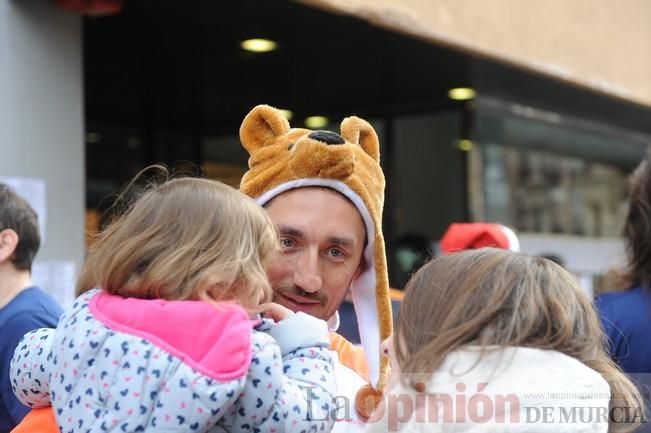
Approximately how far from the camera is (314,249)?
2.43 meters

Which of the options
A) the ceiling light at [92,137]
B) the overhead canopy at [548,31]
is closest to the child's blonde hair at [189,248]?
the overhead canopy at [548,31]

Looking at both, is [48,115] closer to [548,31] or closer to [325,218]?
[325,218]

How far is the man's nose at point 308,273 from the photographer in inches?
93.8

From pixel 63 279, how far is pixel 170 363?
3403mm

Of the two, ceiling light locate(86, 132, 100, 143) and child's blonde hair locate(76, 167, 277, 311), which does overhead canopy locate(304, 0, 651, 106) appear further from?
ceiling light locate(86, 132, 100, 143)

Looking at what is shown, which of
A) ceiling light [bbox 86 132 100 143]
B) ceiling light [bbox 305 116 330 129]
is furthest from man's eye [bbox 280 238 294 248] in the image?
ceiling light [bbox 86 132 100 143]

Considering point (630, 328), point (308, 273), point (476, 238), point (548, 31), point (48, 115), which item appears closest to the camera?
point (308, 273)

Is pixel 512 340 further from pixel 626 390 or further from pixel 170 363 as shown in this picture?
pixel 170 363

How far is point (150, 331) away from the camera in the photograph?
5.74ft

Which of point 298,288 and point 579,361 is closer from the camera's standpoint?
point 579,361

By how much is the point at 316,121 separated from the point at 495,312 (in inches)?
316

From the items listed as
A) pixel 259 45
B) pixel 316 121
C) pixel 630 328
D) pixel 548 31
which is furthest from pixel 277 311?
pixel 316 121

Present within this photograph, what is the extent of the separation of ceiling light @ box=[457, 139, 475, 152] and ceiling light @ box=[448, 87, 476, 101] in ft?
1.55

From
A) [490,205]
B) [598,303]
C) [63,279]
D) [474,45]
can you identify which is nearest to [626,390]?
[598,303]
